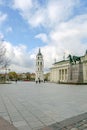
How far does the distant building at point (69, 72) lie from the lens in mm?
76188

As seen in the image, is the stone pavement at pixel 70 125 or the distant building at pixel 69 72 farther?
the distant building at pixel 69 72

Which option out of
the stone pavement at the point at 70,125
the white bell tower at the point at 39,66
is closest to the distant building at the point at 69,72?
the white bell tower at the point at 39,66

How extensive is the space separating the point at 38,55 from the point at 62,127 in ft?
544

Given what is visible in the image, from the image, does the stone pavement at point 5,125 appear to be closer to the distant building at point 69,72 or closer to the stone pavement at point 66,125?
the stone pavement at point 66,125

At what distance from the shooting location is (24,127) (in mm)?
8078

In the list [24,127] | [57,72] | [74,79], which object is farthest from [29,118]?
[57,72]

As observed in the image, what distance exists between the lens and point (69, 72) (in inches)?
3157

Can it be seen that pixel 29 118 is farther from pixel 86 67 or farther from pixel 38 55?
pixel 38 55

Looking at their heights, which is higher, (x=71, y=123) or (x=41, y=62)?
(x=41, y=62)

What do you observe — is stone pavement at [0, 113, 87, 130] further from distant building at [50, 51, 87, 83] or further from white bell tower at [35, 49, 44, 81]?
white bell tower at [35, 49, 44, 81]

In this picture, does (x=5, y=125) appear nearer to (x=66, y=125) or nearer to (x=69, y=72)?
(x=66, y=125)

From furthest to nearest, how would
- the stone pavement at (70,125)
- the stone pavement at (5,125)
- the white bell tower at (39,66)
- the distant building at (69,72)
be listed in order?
the white bell tower at (39,66)
the distant building at (69,72)
the stone pavement at (5,125)
the stone pavement at (70,125)

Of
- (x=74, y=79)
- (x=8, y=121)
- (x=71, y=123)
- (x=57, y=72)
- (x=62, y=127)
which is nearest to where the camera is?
(x=62, y=127)

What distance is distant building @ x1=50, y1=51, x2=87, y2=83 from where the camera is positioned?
7619 cm
